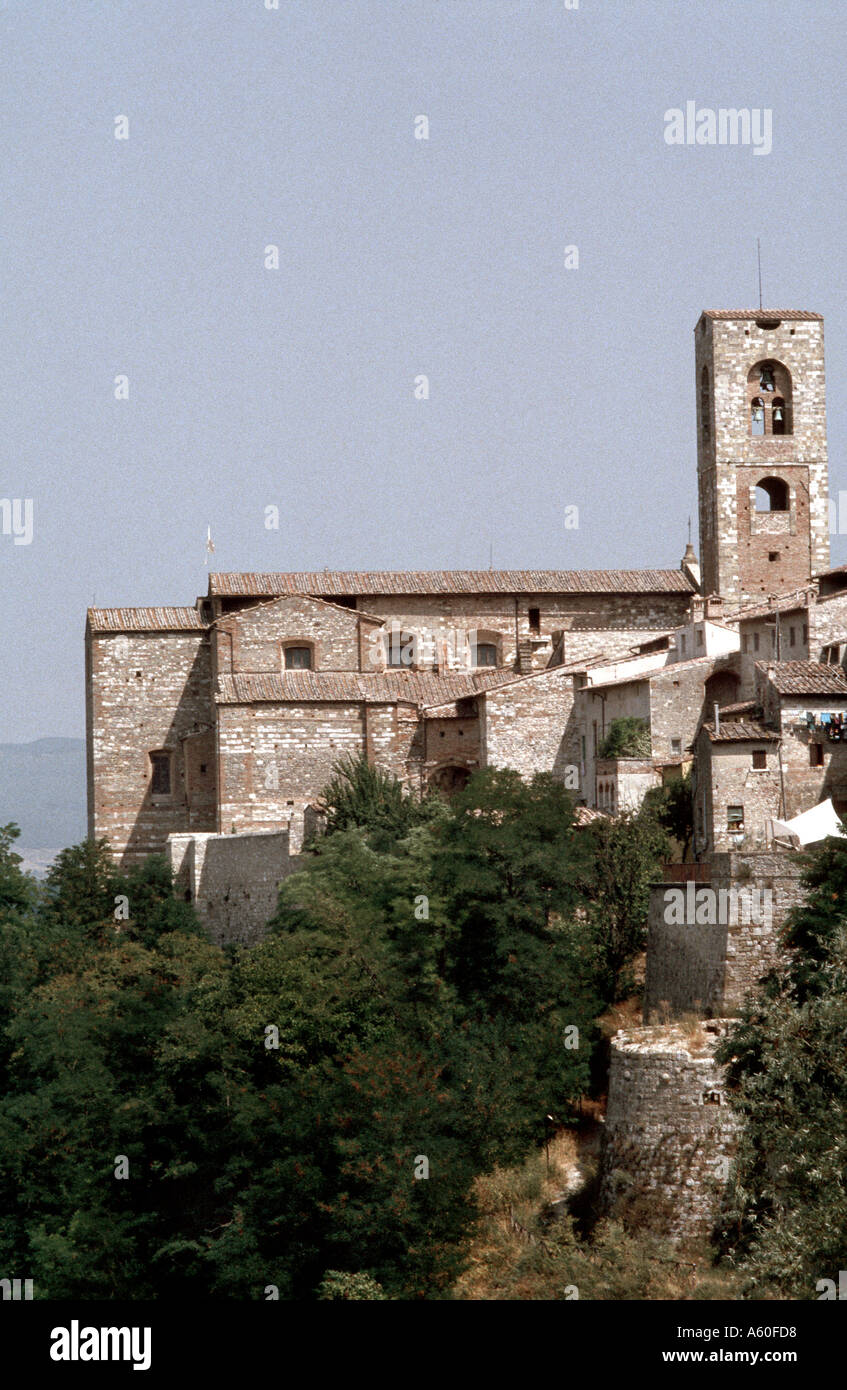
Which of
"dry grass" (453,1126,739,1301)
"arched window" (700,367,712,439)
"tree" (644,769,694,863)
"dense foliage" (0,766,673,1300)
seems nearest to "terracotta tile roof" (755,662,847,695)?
"tree" (644,769,694,863)

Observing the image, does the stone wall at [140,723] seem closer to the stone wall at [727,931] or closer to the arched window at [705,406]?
the arched window at [705,406]

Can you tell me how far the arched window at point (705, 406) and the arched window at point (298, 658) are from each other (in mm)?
12068

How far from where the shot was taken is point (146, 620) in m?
43.9

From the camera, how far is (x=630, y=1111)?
2238cm

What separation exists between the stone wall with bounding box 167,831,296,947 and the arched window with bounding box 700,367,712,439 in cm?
1675

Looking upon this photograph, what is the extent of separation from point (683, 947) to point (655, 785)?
10.0 metres

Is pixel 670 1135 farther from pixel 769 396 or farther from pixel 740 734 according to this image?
pixel 769 396

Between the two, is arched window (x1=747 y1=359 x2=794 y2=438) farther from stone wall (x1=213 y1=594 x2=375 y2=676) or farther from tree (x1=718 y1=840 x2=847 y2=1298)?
tree (x1=718 y1=840 x2=847 y2=1298)

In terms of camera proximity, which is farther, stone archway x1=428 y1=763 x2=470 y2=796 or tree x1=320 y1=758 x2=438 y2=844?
stone archway x1=428 y1=763 x2=470 y2=796

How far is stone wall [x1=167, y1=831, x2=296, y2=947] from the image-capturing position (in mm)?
37094

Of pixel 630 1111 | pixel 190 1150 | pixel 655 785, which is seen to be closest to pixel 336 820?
pixel 655 785

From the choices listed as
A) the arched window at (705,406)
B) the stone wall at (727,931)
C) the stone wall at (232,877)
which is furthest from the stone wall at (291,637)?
the stone wall at (727,931)
